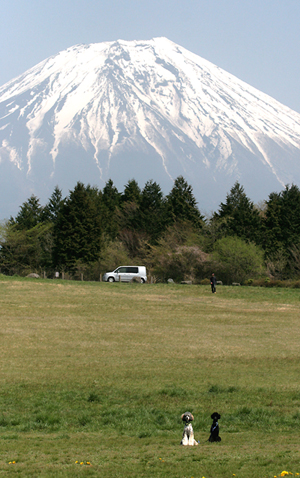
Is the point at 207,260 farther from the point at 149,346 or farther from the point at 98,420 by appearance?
the point at 98,420

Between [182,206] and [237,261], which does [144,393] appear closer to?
[237,261]

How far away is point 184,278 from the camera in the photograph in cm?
6175

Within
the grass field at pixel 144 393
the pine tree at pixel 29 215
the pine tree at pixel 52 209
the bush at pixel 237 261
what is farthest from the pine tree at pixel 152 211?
the grass field at pixel 144 393

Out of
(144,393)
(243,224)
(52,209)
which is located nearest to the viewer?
(144,393)

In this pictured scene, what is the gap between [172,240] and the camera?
6850 cm

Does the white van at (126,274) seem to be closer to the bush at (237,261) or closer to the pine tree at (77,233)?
the bush at (237,261)

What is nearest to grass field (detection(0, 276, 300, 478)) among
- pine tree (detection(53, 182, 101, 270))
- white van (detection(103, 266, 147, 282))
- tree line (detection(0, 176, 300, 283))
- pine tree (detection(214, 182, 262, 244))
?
white van (detection(103, 266, 147, 282))

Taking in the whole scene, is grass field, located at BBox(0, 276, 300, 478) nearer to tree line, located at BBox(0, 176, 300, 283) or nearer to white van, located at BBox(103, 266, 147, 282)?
white van, located at BBox(103, 266, 147, 282)

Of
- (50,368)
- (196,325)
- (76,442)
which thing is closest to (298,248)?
(196,325)

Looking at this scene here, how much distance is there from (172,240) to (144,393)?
181ft

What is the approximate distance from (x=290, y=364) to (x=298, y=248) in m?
46.3

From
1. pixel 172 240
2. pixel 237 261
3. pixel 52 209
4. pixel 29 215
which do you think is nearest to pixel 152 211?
pixel 172 240

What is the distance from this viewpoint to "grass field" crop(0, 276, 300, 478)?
839cm

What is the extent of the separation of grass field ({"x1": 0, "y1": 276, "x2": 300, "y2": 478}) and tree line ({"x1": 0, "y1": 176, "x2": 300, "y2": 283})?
96.2 ft
